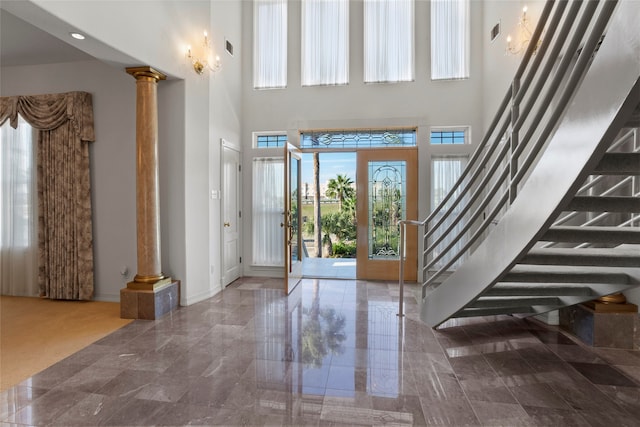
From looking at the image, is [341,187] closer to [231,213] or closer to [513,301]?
[231,213]

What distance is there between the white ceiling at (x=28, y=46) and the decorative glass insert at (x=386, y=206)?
14.8ft

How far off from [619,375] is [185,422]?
10.5 feet

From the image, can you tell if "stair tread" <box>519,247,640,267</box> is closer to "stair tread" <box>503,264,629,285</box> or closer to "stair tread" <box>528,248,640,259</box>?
"stair tread" <box>528,248,640,259</box>

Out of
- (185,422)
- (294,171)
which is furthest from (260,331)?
(294,171)

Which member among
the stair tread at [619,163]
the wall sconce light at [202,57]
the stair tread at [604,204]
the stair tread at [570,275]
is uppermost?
the wall sconce light at [202,57]

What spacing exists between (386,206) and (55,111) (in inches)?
196

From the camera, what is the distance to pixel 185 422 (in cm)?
214

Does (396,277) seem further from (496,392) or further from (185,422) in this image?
(185,422)

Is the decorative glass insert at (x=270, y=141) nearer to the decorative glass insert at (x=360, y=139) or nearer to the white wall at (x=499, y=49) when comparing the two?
the decorative glass insert at (x=360, y=139)

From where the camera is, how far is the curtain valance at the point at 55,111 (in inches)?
178

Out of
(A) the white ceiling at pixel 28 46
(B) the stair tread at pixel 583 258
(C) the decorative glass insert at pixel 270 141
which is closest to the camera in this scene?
(B) the stair tread at pixel 583 258

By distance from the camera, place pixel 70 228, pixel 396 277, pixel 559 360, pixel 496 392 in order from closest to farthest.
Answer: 1. pixel 496 392
2. pixel 559 360
3. pixel 70 228
4. pixel 396 277

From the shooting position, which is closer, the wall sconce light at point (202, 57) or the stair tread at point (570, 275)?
the stair tread at point (570, 275)

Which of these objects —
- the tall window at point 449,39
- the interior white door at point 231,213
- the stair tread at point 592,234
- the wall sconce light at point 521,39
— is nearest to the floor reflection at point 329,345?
the interior white door at point 231,213
